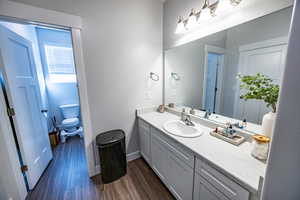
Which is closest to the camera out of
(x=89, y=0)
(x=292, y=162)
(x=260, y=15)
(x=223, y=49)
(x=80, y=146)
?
(x=292, y=162)

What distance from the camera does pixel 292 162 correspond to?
39 centimetres

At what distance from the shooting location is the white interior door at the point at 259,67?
95 centimetres

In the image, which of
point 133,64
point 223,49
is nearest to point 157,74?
point 133,64

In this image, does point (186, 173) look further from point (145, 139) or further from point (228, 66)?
point (228, 66)

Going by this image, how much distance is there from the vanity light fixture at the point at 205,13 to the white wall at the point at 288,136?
0.98 meters

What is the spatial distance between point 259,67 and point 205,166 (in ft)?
3.26

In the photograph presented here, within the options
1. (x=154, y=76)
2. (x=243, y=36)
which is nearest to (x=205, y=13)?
(x=243, y=36)

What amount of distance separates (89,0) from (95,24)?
0.87ft

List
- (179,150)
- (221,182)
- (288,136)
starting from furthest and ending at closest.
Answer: (179,150) < (221,182) < (288,136)

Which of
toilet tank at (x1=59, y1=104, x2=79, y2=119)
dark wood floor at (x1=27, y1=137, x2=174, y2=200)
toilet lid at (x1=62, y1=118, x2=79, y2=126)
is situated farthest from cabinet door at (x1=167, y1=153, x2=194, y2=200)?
toilet tank at (x1=59, y1=104, x2=79, y2=119)

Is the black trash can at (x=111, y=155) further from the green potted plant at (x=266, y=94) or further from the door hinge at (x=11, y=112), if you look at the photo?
the green potted plant at (x=266, y=94)

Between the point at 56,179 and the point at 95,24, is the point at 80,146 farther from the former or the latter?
the point at 95,24

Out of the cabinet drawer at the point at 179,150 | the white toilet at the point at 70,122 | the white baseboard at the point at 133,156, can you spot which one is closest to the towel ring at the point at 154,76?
the cabinet drawer at the point at 179,150

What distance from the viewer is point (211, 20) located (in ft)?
4.19
